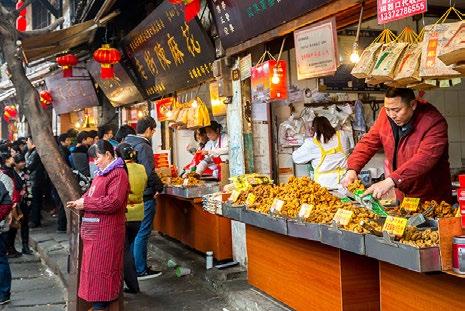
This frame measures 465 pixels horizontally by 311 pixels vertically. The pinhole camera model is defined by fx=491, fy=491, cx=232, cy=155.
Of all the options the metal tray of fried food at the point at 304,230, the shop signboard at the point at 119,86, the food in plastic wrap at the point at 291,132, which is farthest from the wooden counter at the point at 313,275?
the shop signboard at the point at 119,86

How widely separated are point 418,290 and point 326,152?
4223 millimetres

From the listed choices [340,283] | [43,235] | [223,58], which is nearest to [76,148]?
[43,235]

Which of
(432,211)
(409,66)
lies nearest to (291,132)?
(409,66)

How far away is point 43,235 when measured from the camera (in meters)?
12.8

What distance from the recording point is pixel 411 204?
15.3ft

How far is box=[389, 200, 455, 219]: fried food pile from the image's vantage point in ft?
14.1

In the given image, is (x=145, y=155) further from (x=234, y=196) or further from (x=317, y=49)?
(x=317, y=49)

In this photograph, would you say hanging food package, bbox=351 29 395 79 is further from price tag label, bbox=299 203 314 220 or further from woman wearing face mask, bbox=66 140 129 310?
woman wearing face mask, bbox=66 140 129 310

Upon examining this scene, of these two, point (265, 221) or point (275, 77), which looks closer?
point (265, 221)

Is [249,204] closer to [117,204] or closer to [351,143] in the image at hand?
[117,204]

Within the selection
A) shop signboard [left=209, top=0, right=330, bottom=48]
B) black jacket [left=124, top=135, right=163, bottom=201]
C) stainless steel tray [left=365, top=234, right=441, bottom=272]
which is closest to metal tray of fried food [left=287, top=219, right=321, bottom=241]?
stainless steel tray [left=365, top=234, right=441, bottom=272]

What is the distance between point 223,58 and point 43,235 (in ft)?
24.3

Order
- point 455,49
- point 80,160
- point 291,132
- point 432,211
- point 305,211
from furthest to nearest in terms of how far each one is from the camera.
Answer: point 80,160
point 291,132
point 305,211
point 432,211
point 455,49

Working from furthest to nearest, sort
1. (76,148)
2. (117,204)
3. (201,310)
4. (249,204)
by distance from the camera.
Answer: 1. (76,148)
2. (201,310)
3. (249,204)
4. (117,204)
